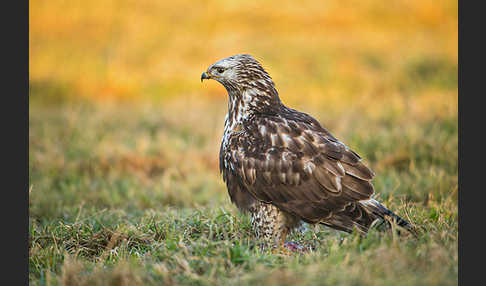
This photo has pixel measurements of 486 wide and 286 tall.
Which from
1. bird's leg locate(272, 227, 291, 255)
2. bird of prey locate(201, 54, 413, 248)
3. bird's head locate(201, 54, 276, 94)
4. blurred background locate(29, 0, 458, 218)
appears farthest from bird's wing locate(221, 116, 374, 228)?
blurred background locate(29, 0, 458, 218)

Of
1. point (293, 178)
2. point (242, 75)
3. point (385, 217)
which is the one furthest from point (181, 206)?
point (385, 217)

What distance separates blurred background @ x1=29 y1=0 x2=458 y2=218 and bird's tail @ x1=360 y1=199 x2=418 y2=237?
5.69 feet

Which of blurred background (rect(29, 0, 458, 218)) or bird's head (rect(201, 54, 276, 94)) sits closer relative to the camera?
bird's head (rect(201, 54, 276, 94))

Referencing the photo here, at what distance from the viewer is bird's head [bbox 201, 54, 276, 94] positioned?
4535 millimetres

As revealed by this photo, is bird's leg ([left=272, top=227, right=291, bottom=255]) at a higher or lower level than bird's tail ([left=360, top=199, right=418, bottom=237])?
lower

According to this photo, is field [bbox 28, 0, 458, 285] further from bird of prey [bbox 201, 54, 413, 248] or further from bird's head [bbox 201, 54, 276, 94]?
bird's head [bbox 201, 54, 276, 94]

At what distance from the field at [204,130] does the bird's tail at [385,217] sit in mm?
137

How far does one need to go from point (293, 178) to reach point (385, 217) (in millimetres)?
790

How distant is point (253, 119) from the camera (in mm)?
4367

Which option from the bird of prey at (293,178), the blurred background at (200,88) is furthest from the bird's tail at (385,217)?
the blurred background at (200,88)

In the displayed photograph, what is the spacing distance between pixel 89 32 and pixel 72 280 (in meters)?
12.3

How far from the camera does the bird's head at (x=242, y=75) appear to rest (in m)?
4.54

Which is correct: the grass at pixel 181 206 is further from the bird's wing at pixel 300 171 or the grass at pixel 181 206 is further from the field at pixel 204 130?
the bird's wing at pixel 300 171

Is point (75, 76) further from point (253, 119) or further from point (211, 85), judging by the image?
point (253, 119)
